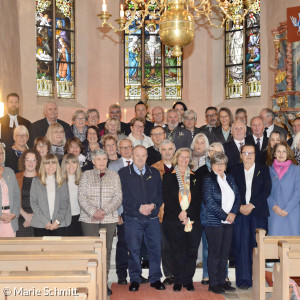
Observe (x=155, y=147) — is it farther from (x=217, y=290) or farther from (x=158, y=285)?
(x=217, y=290)

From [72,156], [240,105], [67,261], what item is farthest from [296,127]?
[240,105]

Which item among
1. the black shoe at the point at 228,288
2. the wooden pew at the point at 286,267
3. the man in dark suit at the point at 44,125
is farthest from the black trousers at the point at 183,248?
the man in dark suit at the point at 44,125

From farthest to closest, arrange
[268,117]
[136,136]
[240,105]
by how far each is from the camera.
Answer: [240,105] < [268,117] < [136,136]

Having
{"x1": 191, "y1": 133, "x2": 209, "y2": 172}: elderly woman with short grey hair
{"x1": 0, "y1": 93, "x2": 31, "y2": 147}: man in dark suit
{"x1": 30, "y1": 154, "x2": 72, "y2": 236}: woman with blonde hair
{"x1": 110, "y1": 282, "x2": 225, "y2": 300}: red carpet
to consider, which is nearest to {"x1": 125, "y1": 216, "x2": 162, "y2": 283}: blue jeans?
{"x1": 110, "y1": 282, "x2": 225, "y2": 300}: red carpet

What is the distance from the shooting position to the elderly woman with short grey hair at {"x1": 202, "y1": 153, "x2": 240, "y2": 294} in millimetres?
5645

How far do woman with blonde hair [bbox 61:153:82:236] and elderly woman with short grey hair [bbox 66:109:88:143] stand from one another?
3.55ft

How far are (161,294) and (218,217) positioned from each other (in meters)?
0.97

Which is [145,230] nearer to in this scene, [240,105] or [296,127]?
[296,127]

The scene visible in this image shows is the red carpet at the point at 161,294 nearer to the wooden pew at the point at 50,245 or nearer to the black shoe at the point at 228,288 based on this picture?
the black shoe at the point at 228,288

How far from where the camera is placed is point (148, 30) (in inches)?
563

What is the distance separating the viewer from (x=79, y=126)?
691 cm

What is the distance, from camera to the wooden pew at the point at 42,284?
2926 millimetres

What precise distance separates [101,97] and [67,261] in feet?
33.5

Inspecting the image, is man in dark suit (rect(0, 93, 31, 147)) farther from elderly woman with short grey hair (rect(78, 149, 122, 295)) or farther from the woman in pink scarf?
the woman in pink scarf
